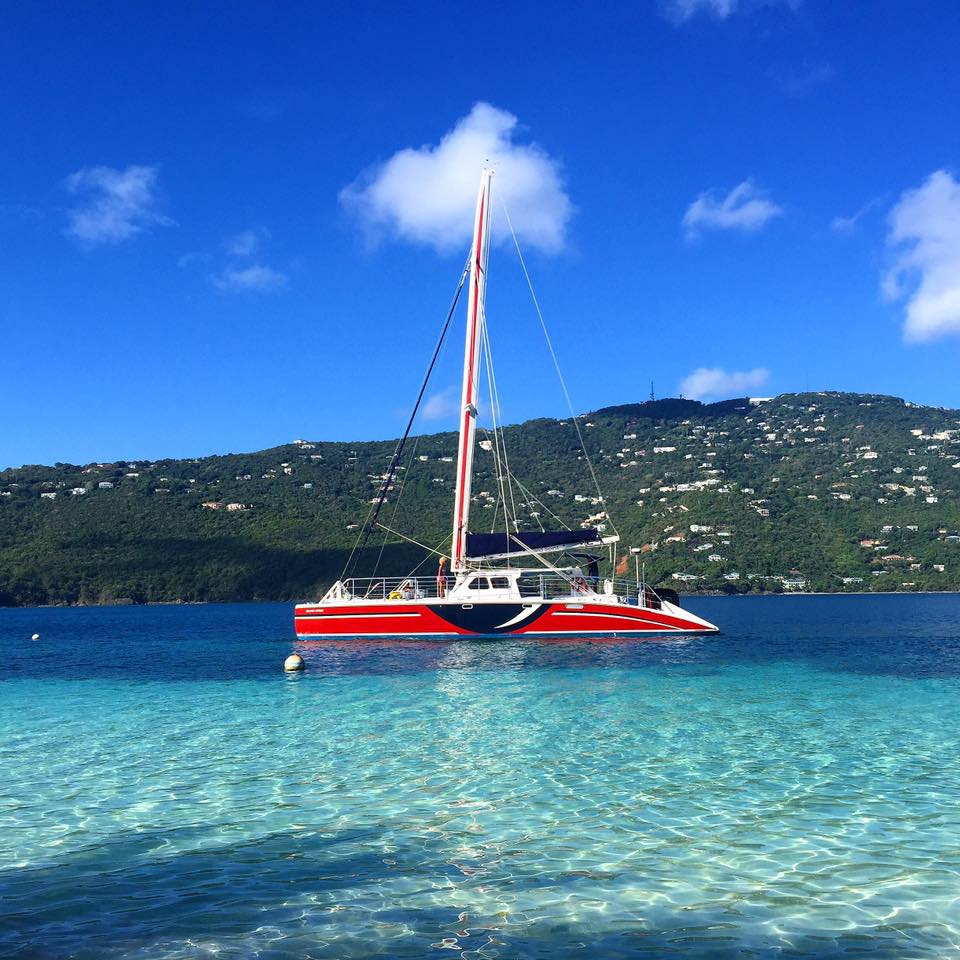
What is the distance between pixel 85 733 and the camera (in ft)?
51.6

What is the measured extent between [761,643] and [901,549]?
75496 mm

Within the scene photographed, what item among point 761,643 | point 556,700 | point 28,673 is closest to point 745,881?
point 556,700

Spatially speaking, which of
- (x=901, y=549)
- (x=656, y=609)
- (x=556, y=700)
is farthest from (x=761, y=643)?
(x=901, y=549)

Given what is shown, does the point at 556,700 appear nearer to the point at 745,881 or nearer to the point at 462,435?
the point at 745,881

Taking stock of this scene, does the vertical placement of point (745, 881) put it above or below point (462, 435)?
below

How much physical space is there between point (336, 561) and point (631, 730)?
7906cm

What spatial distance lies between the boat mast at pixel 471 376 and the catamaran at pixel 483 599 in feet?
0.14

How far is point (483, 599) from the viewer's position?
33.0 metres

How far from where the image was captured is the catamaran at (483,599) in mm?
33031

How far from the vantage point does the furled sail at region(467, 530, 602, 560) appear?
33.8 meters

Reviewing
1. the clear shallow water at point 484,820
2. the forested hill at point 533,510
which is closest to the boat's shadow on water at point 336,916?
the clear shallow water at point 484,820

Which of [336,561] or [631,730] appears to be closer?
[631,730]

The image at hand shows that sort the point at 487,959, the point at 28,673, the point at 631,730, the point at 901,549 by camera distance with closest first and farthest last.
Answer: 1. the point at 487,959
2. the point at 631,730
3. the point at 28,673
4. the point at 901,549

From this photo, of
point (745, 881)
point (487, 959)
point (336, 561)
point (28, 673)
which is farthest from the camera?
point (336, 561)
